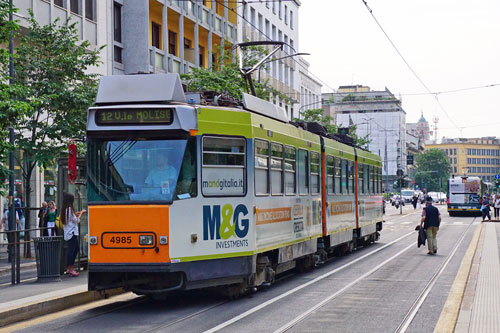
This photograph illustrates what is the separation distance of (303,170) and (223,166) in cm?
444

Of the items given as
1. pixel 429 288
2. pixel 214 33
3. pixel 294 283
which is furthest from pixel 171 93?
pixel 214 33

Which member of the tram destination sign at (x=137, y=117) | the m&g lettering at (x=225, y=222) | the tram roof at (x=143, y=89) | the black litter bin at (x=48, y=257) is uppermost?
the tram roof at (x=143, y=89)

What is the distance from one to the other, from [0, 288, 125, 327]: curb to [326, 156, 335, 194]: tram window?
7.22 meters

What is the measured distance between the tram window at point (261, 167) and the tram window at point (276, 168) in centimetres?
35

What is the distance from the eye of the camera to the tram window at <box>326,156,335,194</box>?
62.4 ft

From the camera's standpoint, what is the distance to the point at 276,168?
47.0 feet

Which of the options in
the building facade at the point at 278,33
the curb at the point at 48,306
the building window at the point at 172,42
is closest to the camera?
the curb at the point at 48,306

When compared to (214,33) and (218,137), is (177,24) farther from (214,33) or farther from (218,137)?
(218,137)

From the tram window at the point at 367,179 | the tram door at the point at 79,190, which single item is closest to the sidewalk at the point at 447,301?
the tram door at the point at 79,190

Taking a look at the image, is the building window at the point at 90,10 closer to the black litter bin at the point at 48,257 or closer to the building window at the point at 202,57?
the building window at the point at 202,57

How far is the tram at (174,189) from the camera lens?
11375mm

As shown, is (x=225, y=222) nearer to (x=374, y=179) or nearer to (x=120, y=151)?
(x=120, y=151)

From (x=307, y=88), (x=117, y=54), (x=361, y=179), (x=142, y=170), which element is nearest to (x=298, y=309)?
(x=142, y=170)

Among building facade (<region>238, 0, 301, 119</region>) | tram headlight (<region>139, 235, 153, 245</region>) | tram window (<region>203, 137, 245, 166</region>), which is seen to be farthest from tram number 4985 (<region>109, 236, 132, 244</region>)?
building facade (<region>238, 0, 301, 119</region>)
